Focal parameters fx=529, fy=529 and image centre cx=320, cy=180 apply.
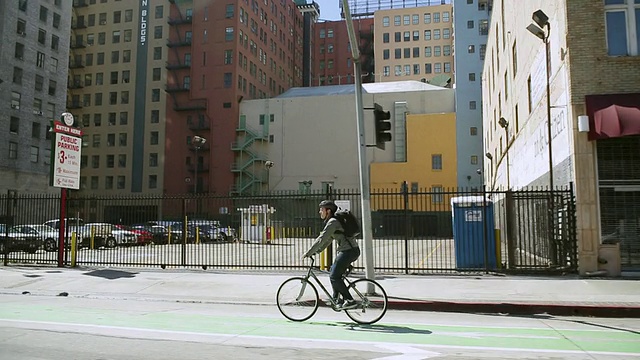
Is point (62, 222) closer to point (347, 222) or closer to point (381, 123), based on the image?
point (381, 123)

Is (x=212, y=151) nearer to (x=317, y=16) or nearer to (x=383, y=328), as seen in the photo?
(x=317, y=16)

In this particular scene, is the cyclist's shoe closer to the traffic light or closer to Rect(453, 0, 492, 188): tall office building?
the traffic light

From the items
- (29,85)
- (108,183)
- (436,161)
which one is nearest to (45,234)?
(29,85)

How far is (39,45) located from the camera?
190ft

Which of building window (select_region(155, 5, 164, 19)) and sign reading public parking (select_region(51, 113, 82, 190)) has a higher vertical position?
building window (select_region(155, 5, 164, 19))

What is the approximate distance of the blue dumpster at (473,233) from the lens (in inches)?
577

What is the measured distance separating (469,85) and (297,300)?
57138 mm

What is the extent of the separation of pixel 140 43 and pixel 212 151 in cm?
1933

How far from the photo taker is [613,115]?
1302 centimetres

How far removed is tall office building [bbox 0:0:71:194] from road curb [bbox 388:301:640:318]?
5285 cm

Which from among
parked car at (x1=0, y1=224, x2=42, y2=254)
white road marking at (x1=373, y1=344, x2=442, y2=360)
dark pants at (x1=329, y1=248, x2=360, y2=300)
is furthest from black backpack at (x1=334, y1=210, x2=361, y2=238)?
parked car at (x1=0, y1=224, x2=42, y2=254)

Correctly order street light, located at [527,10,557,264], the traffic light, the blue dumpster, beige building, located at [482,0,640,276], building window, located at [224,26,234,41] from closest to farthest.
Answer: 1. the traffic light
2. beige building, located at [482,0,640,276]
3. street light, located at [527,10,557,264]
4. the blue dumpster
5. building window, located at [224,26,234,41]

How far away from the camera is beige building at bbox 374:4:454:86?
9000 centimetres

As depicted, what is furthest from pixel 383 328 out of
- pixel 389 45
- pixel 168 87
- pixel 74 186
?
pixel 389 45
